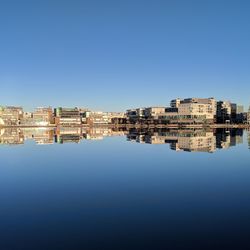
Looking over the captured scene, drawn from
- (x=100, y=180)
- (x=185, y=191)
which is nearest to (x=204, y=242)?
(x=185, y=191)

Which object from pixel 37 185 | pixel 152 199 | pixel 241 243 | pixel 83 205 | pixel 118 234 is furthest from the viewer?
Answer: pixel 37 185

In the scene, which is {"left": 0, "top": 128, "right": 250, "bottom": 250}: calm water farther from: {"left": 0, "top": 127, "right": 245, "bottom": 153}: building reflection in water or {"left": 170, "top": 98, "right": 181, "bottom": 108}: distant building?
{"left": 170, "top": 98, "right": 181, "bottom": 108}: distant building

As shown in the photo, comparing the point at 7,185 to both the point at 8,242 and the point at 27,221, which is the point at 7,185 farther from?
the point at 8,242

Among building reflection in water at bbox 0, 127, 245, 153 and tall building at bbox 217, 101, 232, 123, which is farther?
tall building at bbox 217, 101, 232, 123

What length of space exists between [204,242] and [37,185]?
11.9 m

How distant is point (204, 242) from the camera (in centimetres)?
1005

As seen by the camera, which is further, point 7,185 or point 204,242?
point 7,185

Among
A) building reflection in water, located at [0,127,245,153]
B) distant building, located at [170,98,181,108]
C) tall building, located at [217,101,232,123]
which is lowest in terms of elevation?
building reflection in water, located at [0,127,245,153]

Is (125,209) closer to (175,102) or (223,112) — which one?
(223,112)

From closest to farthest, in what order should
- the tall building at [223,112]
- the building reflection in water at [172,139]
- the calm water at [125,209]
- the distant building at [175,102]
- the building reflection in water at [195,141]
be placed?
the calm water at [125,209] → the building reflection in water at [195,141] → the building reflection in water at [172,139] → the tall building at [223,112] → the distant building at [175,102]

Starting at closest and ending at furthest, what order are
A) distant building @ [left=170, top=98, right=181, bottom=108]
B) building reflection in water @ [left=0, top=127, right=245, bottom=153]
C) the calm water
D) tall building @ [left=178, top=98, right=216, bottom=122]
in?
the calm water < building reflection in water @ [left=0, top=127, right=245, bottom=153] < tall building @ [left=178, top=98, right=216, bottom=122] < distant building @ [left=170, top=98, right=181, bottom=108]

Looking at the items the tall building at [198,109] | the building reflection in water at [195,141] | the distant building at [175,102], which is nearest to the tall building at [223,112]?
the tall building at [198,109]

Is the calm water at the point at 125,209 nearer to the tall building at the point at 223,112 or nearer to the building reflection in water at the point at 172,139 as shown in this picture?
the building reflection in water at the point at 172,139

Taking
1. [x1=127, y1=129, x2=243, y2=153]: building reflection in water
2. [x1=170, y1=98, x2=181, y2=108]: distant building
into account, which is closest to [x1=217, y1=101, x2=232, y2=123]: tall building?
[x1=170, y1=98, x2=181, y2=108]: distant building
